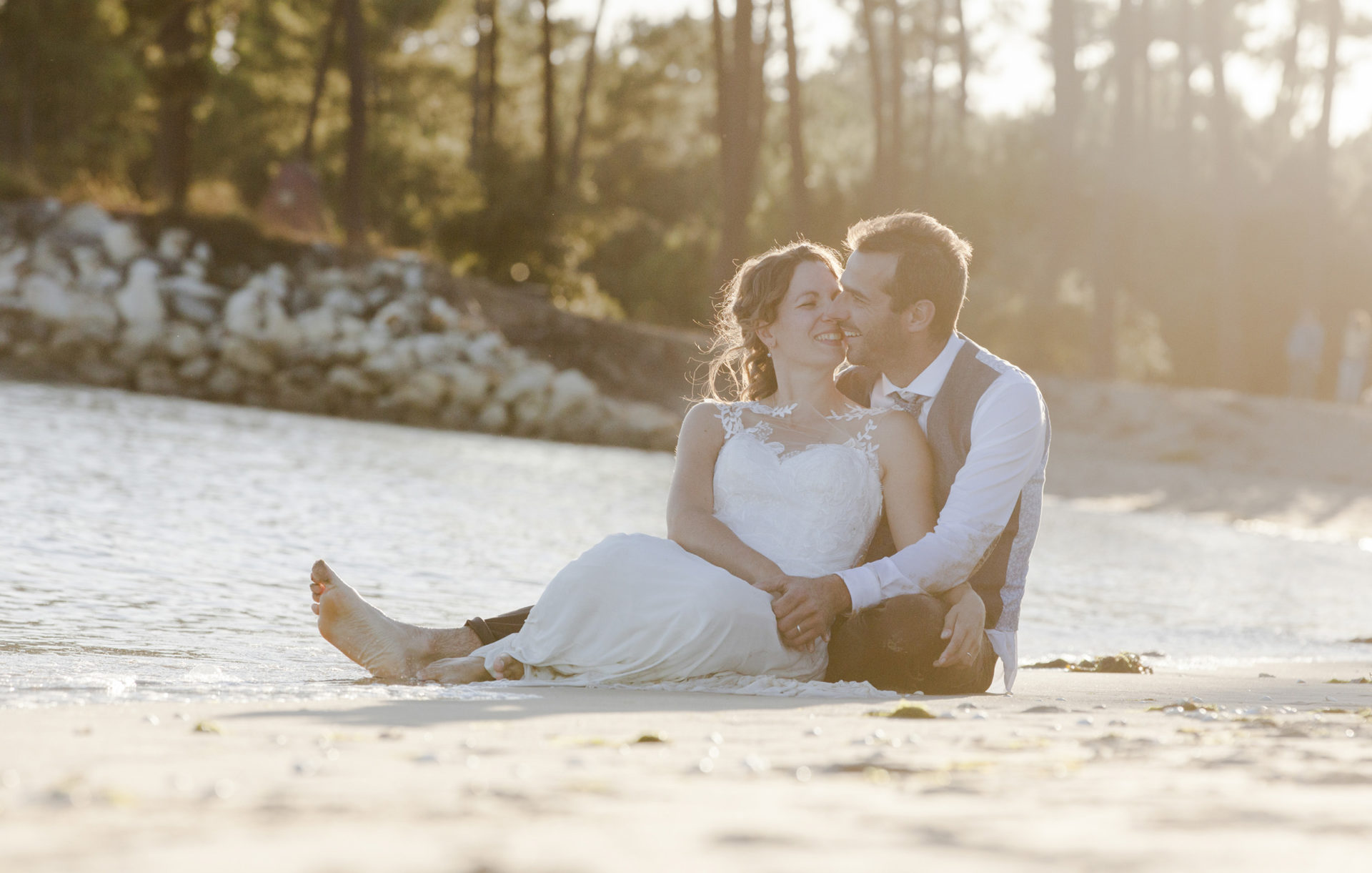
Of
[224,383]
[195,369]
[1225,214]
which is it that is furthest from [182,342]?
[1225,214]

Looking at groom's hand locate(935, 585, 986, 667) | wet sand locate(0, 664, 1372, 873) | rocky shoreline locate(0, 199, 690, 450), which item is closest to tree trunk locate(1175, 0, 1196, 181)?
rocky shoreline locate(0, 199, 690, 450)

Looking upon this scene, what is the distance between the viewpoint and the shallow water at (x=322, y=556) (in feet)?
16.2

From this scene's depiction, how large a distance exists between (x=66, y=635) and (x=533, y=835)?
349 centimetres

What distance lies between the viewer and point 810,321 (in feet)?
15.7

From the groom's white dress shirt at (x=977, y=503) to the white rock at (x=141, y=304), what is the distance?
1973 cm

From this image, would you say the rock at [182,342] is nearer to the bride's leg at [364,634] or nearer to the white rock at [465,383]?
the white rock at [465,383]

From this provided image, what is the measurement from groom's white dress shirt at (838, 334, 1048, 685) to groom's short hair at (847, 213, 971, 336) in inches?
11.7

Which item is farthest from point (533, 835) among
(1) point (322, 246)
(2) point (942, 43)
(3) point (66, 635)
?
(2) point (942, 43)

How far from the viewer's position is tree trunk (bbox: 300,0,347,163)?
3134cm

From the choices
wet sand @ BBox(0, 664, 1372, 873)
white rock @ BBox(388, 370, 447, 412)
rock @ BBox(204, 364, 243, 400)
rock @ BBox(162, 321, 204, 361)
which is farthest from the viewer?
white rock @ BBox(388, 370, 447, 412)

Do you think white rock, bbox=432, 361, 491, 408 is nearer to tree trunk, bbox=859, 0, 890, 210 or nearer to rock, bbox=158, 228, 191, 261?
rock, bbox=158, 228, 191, 261

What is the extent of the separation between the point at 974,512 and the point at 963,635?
1.16ft

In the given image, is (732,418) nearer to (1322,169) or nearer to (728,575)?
(728,575)

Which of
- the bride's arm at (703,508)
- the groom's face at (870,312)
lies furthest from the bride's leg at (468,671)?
the groom's face at (870,312)
